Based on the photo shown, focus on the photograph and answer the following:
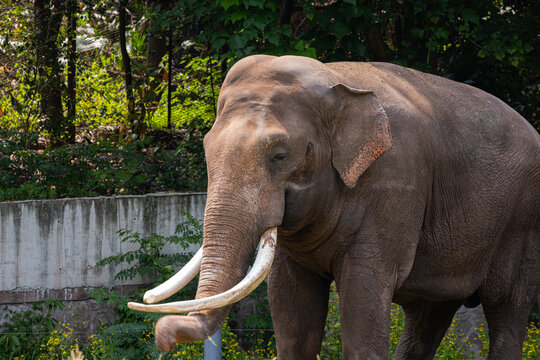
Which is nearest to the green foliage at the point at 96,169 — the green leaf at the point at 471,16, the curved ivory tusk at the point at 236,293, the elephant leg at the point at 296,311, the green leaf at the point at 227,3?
the green leaf at the point at 227,3

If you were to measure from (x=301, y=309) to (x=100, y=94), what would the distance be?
914 cm

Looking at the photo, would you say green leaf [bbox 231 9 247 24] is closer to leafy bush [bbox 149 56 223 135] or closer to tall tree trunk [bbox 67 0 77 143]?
leafy bush [bbox 149 56 223 135]

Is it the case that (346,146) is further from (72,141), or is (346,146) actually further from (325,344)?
(72,141)

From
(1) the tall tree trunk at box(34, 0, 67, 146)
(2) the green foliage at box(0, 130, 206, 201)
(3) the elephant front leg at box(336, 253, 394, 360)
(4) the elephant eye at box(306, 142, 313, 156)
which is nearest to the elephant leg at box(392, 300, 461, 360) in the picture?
(3) the elephant front leg at box(336, 253, 394, 360)

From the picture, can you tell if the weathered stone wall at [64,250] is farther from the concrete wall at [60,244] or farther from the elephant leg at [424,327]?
the elephant leg at [424,327]

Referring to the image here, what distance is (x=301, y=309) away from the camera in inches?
173

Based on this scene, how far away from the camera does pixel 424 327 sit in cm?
521

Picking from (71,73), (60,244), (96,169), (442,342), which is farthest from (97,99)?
(442,342)

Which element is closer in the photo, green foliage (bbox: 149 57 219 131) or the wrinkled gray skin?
the wrinkled gray skin

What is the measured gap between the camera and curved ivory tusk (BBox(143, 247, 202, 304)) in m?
3.37

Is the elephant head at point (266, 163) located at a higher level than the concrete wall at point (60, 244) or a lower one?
higher

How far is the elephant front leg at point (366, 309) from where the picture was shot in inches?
155

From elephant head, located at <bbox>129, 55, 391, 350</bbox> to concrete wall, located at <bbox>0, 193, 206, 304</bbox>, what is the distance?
170 inches

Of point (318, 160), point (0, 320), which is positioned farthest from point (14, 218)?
point (318, 160)
